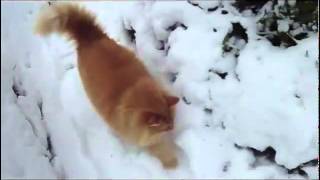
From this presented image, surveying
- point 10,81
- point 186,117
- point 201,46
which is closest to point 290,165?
point 186,117

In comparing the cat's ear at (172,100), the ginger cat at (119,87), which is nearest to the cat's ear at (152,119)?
the ginger cat at (119,87)

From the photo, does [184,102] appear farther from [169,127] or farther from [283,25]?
[283,25]

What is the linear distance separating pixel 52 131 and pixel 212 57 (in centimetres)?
94

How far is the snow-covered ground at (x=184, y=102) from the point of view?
88.5 inches

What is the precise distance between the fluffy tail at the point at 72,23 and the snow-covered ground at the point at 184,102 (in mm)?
349

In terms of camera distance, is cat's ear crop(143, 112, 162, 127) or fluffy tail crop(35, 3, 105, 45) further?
fluffy tail crop(35, 3, 105, 45)

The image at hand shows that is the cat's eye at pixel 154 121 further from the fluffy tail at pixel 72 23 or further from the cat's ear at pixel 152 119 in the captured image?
the fluffy tail at pixel 72 23

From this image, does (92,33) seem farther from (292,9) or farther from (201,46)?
(292,9)

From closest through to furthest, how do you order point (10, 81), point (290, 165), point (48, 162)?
point (290, 165) → point (48, 162) → point (10, 81)

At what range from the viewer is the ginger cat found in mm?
2293

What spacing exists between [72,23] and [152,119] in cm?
64

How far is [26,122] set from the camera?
2705 millimetres

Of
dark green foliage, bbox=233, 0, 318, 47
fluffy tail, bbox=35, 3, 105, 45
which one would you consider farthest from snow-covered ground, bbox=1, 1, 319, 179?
fluffy tail, bbox=35, 3, 105, 45

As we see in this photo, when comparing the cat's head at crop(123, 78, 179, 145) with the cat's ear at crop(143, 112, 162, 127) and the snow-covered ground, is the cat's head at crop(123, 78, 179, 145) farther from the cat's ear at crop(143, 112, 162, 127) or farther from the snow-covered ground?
the snow-covered ground
